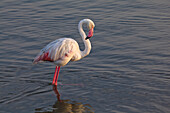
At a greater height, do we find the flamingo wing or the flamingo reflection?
the flamingo wing

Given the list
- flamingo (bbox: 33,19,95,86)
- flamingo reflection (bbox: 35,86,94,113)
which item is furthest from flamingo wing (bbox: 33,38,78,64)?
flamingo reflection (bbox: 35,86,94,113)

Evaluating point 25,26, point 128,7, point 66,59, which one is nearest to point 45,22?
point 25,26

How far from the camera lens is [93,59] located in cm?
1009

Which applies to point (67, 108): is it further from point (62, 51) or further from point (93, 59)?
point (93, 59)

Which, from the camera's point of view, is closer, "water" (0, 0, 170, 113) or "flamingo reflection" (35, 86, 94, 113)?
"flamingo reflection" (35, 86, 94, 113)

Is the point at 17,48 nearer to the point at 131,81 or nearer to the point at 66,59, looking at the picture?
the point at 66,59

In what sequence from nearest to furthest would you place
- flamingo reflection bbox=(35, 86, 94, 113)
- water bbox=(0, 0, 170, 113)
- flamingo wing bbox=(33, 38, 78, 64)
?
1. flamingo reflection bbox=(35, 86, 94, 113)
2. water bbox=(0, 0, 170, 113)
3. flamingo wing bbox=(33, 38, 78, 64)

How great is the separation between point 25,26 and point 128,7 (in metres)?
4.20

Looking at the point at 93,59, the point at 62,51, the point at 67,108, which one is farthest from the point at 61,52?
the point at 93,59

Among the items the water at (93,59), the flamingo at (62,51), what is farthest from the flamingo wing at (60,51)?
→ the water at (93,59)

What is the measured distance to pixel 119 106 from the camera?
7398mm

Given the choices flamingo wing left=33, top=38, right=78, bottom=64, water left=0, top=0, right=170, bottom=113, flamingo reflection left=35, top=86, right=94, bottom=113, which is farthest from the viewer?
flamingo wing left=33, top=38, right=78, bottom=64

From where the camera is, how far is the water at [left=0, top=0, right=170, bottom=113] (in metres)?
7.66

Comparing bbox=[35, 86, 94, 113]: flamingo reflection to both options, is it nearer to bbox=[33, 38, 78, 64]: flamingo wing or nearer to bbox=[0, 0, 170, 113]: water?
bbox=[0, 0, 170, 113]: water
